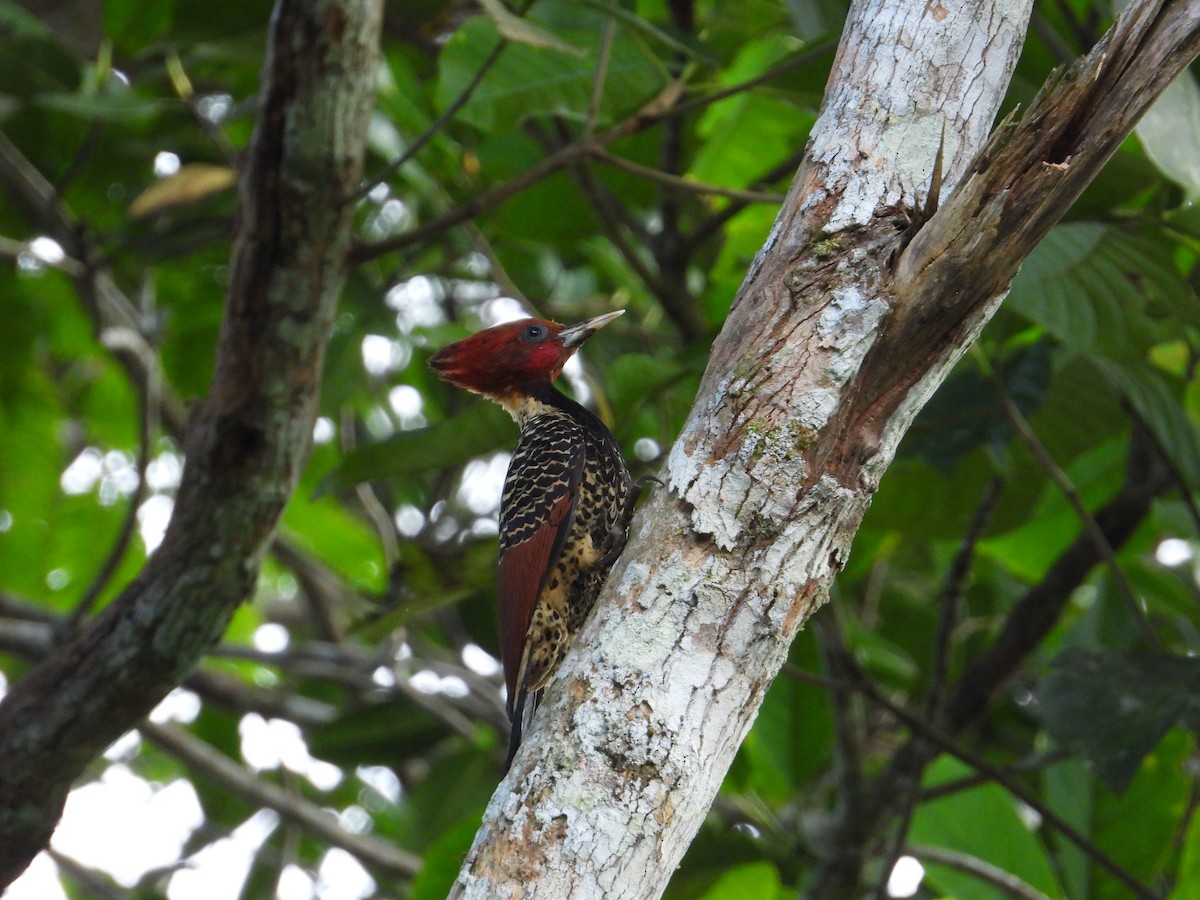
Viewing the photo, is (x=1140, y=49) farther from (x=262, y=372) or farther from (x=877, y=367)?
(x=262, y=372)

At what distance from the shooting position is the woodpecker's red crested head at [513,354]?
379cm

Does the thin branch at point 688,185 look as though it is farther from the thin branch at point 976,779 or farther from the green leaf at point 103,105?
the thin branch at point 976,779

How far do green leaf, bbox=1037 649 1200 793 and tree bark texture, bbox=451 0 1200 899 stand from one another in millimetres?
1507

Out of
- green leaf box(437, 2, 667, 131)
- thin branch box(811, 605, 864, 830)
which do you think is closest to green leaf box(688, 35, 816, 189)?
green leaf box(437, 2, 667, 131)

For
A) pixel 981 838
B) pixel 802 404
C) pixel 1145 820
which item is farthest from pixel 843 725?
pixel 802 404

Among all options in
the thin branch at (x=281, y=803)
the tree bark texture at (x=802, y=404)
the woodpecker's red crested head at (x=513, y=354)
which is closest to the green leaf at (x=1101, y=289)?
the tree bark texture at (x=802, y=404)

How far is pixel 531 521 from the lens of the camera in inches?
126

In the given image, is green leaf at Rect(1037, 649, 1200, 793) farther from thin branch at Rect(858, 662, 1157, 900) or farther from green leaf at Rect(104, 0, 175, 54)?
green leaf at Rect(104, 0, 175, 54)

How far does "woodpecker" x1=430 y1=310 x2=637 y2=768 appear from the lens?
10.3ft

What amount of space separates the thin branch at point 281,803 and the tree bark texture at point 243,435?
1357 millimetres

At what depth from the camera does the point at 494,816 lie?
5.64 ft

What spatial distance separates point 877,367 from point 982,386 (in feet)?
5.62

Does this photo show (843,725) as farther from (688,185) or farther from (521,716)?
(688,185)

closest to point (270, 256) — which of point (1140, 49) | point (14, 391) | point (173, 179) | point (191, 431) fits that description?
point (191, 431)
